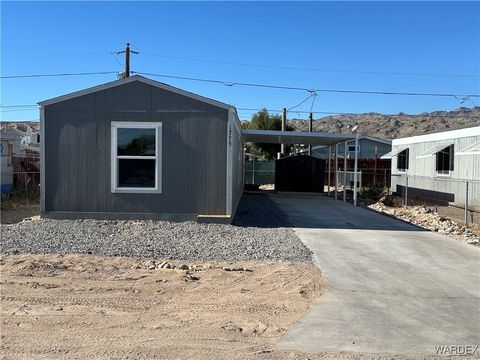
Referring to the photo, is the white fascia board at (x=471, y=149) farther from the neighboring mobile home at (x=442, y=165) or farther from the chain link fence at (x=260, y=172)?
the chain link fence at (x=260, y=172)

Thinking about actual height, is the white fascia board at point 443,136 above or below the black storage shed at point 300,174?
above

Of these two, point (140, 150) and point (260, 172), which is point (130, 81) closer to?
point (140, 150)

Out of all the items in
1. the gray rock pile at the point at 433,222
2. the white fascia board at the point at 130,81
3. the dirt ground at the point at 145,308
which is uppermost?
the white fascia board at the point at 130,81

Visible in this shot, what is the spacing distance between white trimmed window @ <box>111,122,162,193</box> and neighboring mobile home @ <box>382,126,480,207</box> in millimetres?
9386

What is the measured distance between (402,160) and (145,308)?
2299cm

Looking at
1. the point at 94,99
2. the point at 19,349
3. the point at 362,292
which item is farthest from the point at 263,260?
→ the point at 94,99

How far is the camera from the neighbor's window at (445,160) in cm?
2005

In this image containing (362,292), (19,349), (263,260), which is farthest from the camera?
(263,260)

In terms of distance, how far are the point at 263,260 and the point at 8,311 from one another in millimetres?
4046

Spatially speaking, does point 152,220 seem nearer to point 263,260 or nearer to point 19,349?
point 263,260

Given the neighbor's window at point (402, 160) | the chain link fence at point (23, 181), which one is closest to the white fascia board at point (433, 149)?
the neighbor's window at point (402, 160)

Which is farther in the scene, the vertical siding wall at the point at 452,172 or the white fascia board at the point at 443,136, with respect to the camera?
the white fascia board at the point at 443,136

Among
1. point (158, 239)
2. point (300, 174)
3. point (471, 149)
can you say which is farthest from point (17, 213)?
point (471, 149)

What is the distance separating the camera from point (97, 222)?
11633 mm
